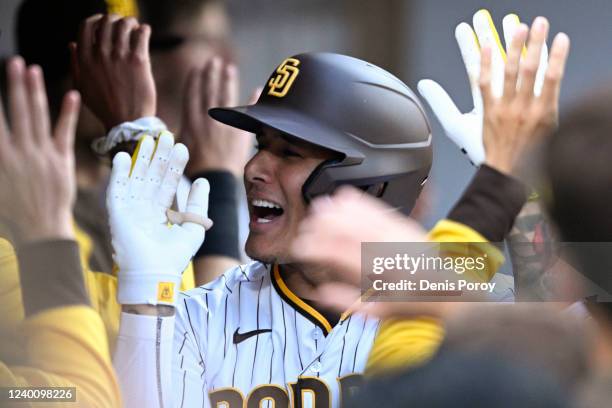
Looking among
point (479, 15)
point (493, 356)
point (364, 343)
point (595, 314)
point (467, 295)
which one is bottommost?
point (364, 343)

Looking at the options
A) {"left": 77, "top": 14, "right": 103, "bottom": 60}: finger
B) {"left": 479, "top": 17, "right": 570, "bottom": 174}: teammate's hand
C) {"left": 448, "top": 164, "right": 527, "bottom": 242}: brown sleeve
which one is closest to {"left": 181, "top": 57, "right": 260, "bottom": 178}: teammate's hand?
{"left": 77, "top": 14, "right": 103, "bottom": 60}: finger

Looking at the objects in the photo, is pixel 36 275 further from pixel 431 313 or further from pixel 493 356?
pixel 493 356

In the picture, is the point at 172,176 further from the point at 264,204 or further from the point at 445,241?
the point at 445,241

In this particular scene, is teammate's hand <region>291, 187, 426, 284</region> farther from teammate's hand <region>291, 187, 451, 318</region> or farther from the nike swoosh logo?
the nike swoosh logo

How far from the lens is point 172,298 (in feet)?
6.11

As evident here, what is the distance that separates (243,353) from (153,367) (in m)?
0.18

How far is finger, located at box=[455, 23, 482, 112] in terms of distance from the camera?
1899mm

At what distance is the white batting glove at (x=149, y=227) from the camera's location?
1.83 metres

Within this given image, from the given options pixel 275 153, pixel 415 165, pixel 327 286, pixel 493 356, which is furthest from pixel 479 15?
pixel 493 356

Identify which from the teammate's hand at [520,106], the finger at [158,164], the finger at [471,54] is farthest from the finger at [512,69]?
the finger at [158,164]

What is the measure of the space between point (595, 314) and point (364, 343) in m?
0.62

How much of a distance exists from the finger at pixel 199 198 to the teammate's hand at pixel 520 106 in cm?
54

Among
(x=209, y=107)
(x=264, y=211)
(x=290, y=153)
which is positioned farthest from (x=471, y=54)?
(x=209, y=107)

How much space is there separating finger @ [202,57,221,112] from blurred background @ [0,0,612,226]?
0.19 feet
